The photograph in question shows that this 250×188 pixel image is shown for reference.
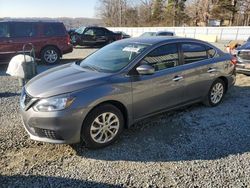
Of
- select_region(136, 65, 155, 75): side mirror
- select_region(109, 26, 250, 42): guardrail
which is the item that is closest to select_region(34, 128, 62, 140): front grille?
select_region(136, 65, 155, 75): side mirror

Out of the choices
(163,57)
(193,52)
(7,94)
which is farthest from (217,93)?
(7,94)

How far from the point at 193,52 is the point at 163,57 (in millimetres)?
840

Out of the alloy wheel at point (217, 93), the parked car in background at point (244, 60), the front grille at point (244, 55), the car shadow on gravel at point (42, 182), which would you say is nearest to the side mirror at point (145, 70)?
the car shadow on gravel at point (42, 182)

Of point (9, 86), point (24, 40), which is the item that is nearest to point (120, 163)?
point (9, 86)

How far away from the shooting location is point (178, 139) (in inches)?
168

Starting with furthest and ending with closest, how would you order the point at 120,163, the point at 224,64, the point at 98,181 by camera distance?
the point at 224,64 < the point at 120,163 < the point at 98,181

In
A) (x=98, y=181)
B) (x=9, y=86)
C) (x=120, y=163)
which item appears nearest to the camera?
(x=98, y=181)

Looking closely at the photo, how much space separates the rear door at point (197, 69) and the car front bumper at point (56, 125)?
220 centimetres

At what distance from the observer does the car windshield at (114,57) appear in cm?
437

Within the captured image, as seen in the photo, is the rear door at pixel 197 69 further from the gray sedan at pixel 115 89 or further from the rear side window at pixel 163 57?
the rear side window at pixel 163 57

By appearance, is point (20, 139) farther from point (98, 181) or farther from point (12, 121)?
point (98, 181)

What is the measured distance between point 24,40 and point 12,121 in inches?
262

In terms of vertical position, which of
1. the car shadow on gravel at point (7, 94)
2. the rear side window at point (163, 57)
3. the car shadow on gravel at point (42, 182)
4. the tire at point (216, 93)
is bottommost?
the car shadow on gravel at point (42, 182)

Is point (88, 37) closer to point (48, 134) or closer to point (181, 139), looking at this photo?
point (181, 139)
